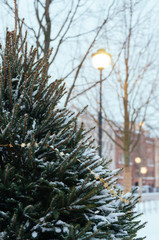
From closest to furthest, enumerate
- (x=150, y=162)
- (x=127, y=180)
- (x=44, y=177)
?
1. (x=44, y=177)
2. (x=127, y=180)
3. (x=150, y=162)

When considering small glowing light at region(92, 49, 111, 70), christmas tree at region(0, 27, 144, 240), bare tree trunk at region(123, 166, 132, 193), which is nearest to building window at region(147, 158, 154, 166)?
bare tree trunk at region(123, 166, 132, 193)

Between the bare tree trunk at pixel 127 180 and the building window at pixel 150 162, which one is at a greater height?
the building window at pixel 150 162

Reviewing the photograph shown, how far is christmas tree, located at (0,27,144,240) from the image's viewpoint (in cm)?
153

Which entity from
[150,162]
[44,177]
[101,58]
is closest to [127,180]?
[101,58]

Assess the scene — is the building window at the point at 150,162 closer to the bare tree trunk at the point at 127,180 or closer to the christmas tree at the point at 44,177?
the bare tree trunk at the point at 127,180

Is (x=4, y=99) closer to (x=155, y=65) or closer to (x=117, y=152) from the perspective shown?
(x=155, y=65)

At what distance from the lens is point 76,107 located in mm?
11219

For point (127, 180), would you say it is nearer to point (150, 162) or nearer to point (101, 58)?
point (101, 58)

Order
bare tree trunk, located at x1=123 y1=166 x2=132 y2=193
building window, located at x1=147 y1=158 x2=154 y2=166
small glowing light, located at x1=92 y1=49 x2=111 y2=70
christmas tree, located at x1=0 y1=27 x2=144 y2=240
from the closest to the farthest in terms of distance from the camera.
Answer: christmas tree, located at x1=0 y1=27 x2=144 y2=240 < small glowing light, located at x1=92 y1=49 x2=111 y2=70 < bare tree trunk, located at x1=123 y1=166 x2=132 y2=193 < building window, located at x1=147 y1=158 x2=154 y2=166

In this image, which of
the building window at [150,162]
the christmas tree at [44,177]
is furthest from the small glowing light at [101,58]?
the building window at [150,162]

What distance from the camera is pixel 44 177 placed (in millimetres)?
1685

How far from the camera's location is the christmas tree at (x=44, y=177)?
1532 millimetres

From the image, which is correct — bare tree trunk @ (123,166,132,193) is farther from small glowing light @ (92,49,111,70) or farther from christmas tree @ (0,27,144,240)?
christmas tree @ (0,27,144,240)

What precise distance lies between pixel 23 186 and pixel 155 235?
7701 mm
